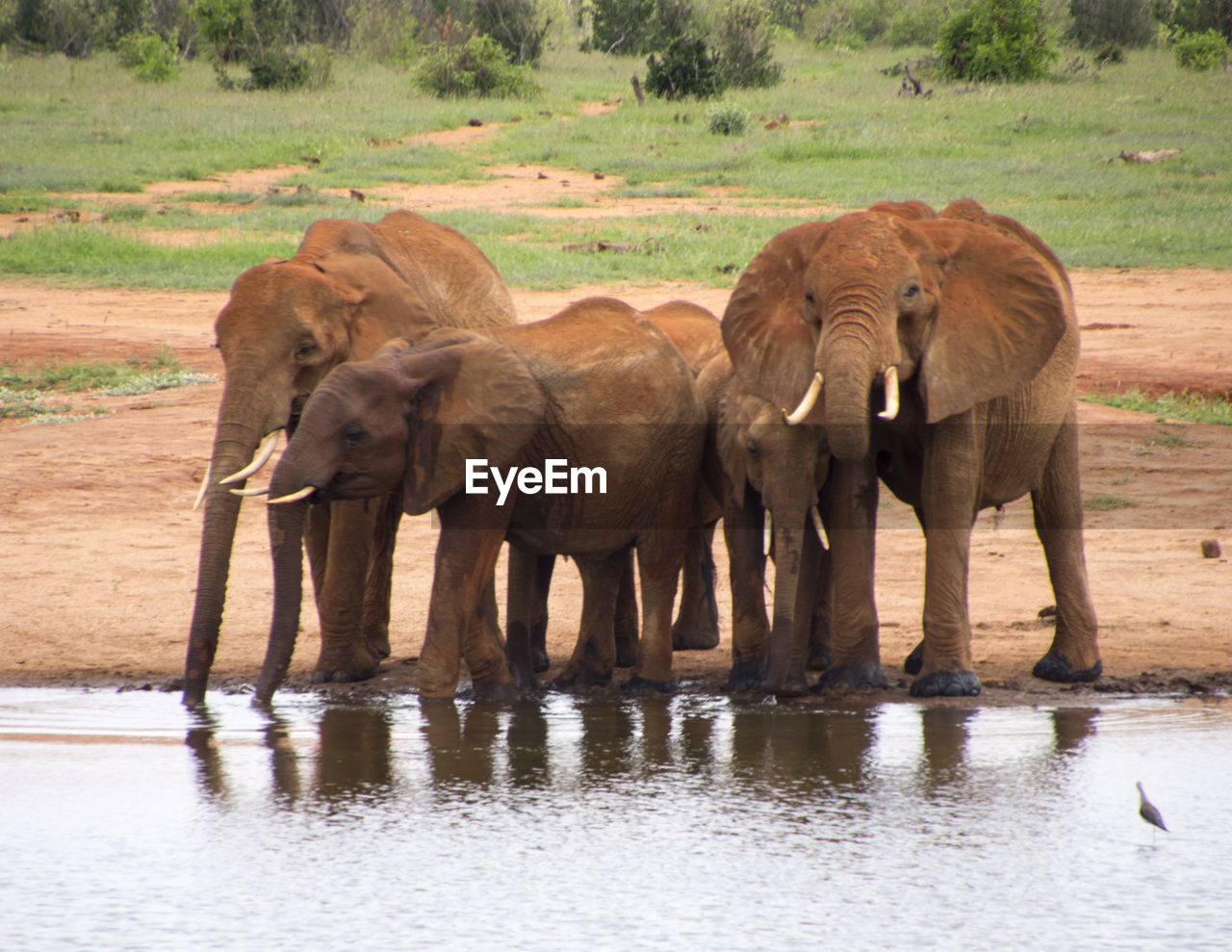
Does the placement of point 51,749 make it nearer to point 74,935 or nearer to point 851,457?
point 74,935

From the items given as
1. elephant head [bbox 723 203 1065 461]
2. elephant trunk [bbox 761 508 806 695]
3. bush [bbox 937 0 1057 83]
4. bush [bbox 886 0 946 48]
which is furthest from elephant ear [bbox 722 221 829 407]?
bush [bbox 886 0 946 48]

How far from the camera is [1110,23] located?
127 ft

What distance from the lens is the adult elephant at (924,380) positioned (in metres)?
5.70

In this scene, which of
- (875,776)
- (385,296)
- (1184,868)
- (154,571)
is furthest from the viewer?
(154,571)

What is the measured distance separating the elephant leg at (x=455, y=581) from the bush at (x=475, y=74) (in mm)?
25131

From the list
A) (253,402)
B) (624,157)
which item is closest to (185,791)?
(253,402)

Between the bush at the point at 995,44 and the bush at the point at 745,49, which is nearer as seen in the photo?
the bush at the point at 995,44

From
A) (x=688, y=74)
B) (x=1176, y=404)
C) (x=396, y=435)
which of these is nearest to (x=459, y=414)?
(x=396, y=435)

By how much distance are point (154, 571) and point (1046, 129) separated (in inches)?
762

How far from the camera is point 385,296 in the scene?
21.6ft

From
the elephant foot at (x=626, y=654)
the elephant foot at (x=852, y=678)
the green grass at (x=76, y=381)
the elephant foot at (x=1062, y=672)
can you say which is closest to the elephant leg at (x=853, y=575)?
the elephant foot at (x=852, y=678)

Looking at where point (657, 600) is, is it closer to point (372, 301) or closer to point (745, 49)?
point (372, 301)

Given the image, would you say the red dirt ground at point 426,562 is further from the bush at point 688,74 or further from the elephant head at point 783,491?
the bush at point 688,74

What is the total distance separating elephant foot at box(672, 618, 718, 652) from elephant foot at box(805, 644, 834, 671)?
566mm
